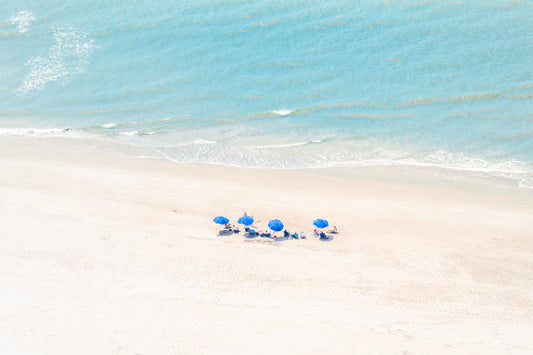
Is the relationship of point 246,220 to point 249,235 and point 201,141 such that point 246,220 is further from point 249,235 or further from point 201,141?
point 201,141

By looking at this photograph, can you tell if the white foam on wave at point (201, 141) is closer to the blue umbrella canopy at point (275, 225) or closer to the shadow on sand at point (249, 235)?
the shadow on sand at point (249, 235)

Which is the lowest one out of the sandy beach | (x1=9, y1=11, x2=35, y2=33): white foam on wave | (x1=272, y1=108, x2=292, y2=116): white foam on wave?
the sandy beach

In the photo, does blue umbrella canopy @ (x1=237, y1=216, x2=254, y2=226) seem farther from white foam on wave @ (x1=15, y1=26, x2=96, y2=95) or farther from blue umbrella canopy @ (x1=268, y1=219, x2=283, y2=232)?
white foam on wave @ (x1=15, y1=26, x2=96, y2=95)

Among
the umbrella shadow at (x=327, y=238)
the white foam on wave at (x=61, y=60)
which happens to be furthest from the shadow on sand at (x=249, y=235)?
the white foam on wave at (x=61, y=60)

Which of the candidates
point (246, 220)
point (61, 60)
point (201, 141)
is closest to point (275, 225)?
point (246, 220)

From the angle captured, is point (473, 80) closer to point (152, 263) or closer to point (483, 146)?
point (483, 146)

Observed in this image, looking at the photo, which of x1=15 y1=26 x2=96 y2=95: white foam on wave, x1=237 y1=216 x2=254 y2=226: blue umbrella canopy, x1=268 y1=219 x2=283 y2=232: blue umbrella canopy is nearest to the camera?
x1=268 y1=219 x2=283 y2=232: blue umbrella canopy

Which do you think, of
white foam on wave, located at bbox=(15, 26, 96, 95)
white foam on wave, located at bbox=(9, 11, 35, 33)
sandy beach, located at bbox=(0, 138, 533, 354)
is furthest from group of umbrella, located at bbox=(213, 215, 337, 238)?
white foam on wave, located at bbox=(9, 11, 35, 33)
